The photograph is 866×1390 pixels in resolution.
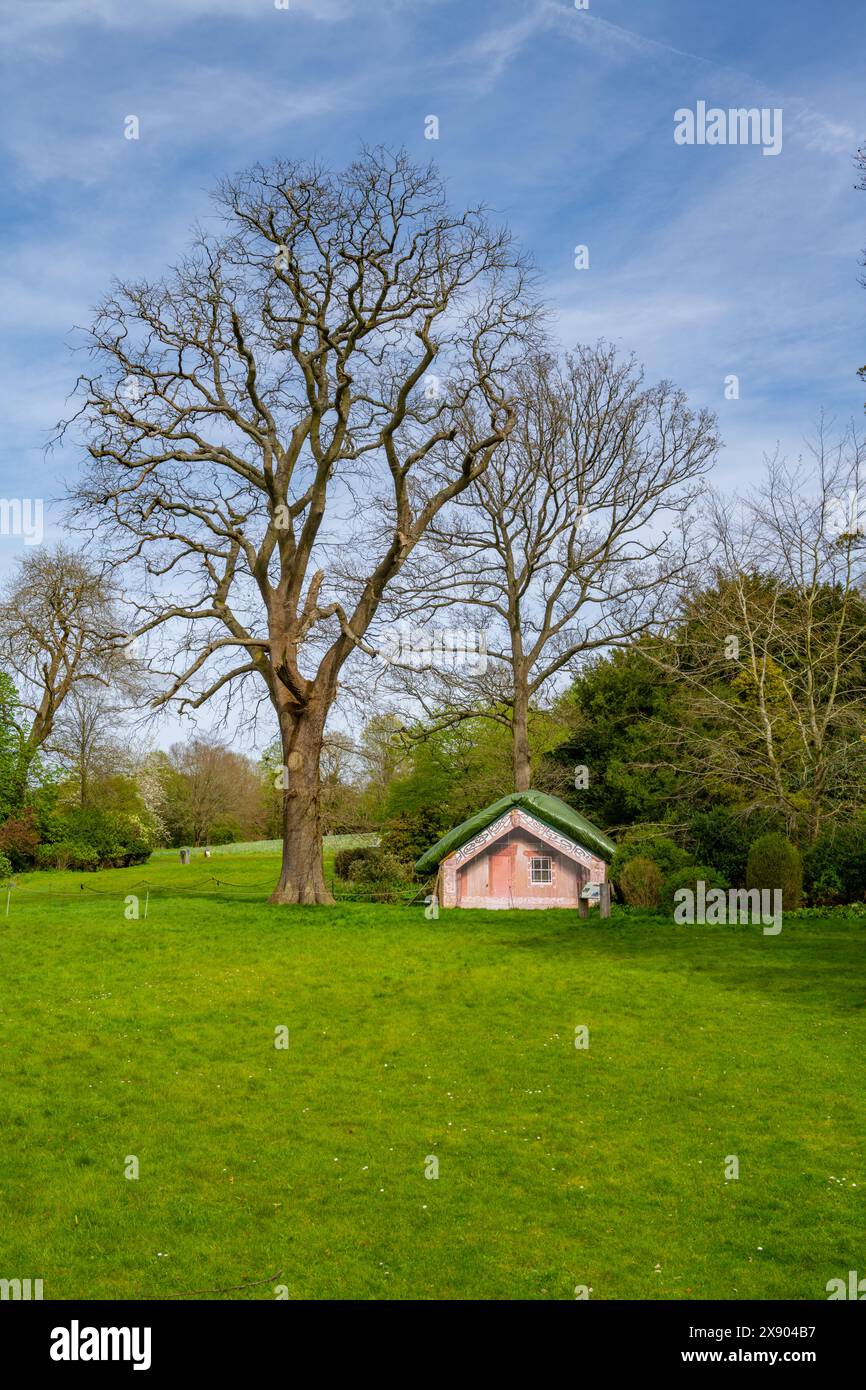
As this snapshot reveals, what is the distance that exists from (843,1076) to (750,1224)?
14.6 ft

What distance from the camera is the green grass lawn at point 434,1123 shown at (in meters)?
7.38

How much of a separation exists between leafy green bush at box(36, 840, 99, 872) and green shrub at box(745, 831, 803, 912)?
35.3 m

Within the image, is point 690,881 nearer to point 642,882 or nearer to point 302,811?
point 642,882

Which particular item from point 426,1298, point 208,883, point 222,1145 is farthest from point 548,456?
point 426,1298

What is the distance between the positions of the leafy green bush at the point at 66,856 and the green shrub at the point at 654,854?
31023mm

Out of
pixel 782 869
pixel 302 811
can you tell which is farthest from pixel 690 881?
pixel 302 811

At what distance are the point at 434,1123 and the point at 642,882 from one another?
1842 centimetres

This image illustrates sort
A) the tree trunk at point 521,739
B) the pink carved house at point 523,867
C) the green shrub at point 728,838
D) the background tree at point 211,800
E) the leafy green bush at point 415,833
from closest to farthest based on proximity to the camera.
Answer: the green shrub at point 728,838 < the pink carved house at point 523,867 < the tree trunk at point 521,739 < the leafy green bush at point 415,833 < the background tree at point 211,800

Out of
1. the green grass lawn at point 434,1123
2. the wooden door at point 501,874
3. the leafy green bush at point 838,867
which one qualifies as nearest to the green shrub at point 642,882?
the wooden door at point 501,874

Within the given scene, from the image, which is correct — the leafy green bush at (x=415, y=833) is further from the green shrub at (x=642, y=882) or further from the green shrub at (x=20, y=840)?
the green shrub at (x=20, y=840)

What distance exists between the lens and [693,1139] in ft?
32.1

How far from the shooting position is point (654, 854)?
28750mm
